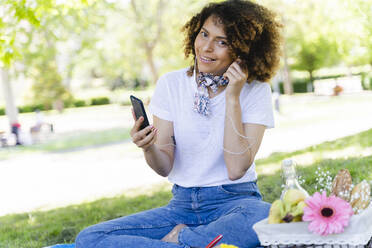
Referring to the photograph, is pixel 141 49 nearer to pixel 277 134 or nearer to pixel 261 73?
pixel 277 134

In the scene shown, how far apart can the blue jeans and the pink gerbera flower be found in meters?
0.76

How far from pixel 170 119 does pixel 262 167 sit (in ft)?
12.7

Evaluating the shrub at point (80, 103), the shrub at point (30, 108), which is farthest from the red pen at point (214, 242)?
the shrub at point (80, 103)

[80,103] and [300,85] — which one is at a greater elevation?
[80,103]

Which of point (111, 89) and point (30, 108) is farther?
point (111, 89)

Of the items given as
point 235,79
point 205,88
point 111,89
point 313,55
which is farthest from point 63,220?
point 111,89

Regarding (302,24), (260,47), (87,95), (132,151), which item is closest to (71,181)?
(132,151)

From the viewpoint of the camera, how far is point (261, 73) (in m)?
3.15

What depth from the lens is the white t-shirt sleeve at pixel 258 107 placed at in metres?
2.96

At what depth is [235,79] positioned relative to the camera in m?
2.81

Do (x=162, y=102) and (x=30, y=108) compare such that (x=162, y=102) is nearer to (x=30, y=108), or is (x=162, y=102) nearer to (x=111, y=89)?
(x=30, y=108)

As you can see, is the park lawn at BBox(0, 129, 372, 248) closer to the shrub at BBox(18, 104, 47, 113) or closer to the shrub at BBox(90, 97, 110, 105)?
the shrub at BBox(18, 104, 47, 113)

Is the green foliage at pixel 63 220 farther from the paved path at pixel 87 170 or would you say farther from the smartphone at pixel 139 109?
the smartphone at pixel 139 109

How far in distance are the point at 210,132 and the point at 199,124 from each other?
0.29 ft
